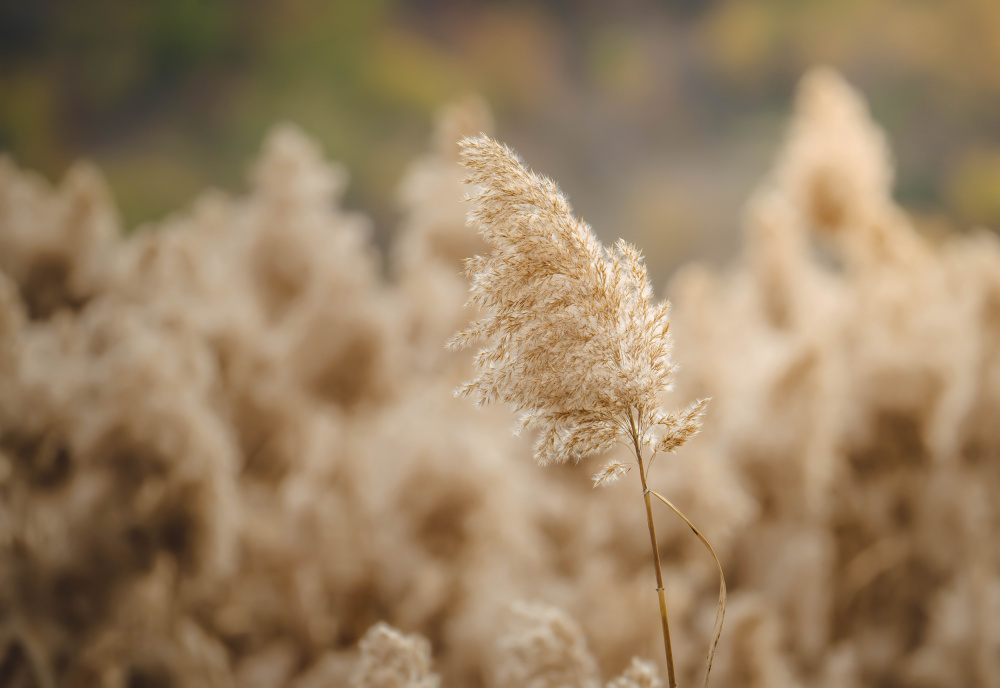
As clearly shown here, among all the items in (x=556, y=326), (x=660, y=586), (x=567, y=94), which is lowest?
(x=660, y=586)

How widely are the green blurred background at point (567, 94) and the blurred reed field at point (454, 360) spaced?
0.03 m

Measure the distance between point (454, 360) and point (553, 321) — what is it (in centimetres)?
290

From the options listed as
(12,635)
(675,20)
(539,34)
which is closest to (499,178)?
(12,635)

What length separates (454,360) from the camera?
12.7ft

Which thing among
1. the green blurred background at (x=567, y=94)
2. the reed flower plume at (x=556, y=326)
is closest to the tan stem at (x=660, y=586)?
the reed flower plume at (x=556, y=326)

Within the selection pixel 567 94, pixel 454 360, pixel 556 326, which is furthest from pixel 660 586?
pixel 567 94

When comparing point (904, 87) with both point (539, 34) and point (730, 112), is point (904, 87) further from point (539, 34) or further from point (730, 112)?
point (539, 34)

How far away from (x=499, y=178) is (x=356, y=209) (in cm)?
427

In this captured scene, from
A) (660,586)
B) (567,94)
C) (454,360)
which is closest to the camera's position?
(660,586)

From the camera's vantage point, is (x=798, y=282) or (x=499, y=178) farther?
(x=798, y=282)

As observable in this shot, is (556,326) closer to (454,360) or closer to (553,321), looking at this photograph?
(553,321)

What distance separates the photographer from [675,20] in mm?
5336

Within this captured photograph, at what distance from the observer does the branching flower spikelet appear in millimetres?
976

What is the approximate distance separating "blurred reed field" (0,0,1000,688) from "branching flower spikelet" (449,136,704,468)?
52 centimetres
